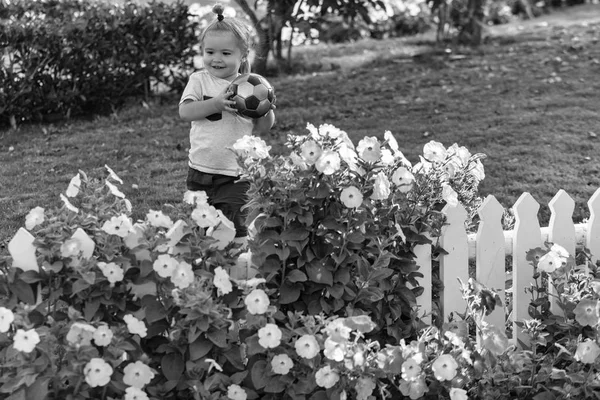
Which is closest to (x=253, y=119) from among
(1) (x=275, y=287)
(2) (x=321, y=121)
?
(1) (x=275, y=287)

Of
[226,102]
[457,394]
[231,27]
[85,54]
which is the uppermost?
[231,27]

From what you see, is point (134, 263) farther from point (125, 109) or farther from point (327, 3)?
point (327, 3)

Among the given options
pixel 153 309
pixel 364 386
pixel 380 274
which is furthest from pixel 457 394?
pixel 153 309

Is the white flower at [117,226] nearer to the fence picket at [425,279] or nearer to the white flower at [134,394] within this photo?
the white flower at [134,394]

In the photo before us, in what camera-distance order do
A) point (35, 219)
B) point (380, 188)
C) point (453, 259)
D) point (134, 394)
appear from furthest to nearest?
point (453, 259) < point (380, 188) < point (35, 219) < point (134, 394)

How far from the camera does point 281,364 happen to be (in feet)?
9.32

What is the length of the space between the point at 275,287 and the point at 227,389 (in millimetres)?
396

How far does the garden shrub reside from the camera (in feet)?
22.0

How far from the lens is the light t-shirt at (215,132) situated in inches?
153

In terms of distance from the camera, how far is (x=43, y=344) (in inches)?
105

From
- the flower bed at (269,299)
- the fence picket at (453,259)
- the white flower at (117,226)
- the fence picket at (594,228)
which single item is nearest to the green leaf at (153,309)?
the flower bed at (269,299)

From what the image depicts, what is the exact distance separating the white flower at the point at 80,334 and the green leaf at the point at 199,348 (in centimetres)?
32

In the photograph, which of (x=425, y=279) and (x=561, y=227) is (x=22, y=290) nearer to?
(x=425, y=279)

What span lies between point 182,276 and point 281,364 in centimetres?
41
